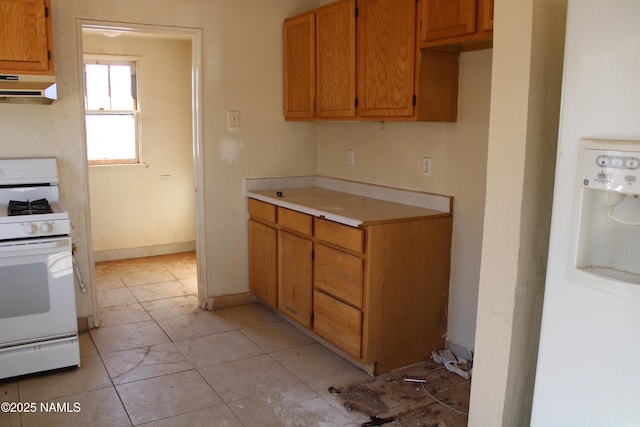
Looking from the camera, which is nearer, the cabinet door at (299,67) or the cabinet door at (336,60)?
the cabinet door at (336,60)

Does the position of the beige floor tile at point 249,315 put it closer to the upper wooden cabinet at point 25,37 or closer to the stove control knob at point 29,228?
the stove control knob at point 29,228

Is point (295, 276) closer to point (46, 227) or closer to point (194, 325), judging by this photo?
point (194, 325)

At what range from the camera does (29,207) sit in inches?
123

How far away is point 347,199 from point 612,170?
239cm

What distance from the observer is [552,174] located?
5.88 feet

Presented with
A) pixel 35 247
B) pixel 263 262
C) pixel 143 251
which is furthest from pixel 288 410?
pixel 143 251

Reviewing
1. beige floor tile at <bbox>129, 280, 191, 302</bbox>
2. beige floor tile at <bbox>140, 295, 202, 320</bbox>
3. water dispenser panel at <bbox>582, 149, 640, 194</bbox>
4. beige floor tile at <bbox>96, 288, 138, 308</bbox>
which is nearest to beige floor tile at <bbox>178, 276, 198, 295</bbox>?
beige floor tile at <bbox>129, 280, 191, 302</bbox>

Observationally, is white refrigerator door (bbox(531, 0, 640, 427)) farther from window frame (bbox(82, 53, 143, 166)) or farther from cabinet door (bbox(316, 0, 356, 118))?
window frame (bbox(82, 53, 143, 166))

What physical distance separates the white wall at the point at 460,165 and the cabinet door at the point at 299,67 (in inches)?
24.7

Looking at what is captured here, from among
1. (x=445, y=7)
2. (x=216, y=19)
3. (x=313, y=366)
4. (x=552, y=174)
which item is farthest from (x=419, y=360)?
(x=216, y=19)

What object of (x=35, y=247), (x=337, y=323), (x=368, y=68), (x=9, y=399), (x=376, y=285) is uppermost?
(x=368, y=68)

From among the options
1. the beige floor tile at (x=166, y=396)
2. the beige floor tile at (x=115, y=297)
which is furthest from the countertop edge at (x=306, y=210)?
the beige floor tile at (x=115, y=297)

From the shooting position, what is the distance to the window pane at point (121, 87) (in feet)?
17.8

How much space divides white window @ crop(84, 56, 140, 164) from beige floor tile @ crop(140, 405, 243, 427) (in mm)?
3515
